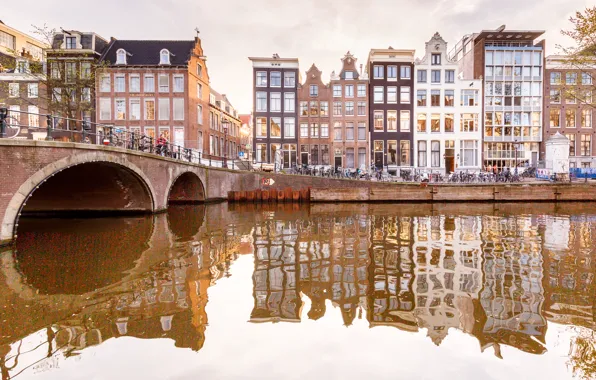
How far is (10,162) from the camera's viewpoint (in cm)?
1133

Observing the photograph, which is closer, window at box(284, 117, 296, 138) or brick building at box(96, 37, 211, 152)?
brick building at box(96, 37, 211, 152)

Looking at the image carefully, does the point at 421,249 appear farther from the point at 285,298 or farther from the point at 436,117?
the point at 436,117

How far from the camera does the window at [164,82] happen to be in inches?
1474

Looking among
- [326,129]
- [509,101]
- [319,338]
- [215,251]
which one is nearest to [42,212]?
[215,251]

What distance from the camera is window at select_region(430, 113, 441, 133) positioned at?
141ft

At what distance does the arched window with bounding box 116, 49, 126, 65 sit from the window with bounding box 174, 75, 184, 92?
5421 mm

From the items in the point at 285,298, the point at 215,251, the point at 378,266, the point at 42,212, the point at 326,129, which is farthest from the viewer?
the point at 326,129

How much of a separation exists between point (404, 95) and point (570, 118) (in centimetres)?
2016

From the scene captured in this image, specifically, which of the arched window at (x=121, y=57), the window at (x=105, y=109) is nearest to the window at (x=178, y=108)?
the arched window at (x=121, y=57)

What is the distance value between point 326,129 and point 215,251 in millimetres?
32624

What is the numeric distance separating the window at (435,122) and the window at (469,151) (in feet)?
10.8

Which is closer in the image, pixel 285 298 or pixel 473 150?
pixel 285 298

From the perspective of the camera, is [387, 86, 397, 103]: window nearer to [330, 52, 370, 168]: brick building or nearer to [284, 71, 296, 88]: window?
[330, 52, 370, 168]: brick building

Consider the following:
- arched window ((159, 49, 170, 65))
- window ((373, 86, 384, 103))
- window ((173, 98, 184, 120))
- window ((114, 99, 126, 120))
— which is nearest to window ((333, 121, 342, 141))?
window ((373, 86, 384, 103))
